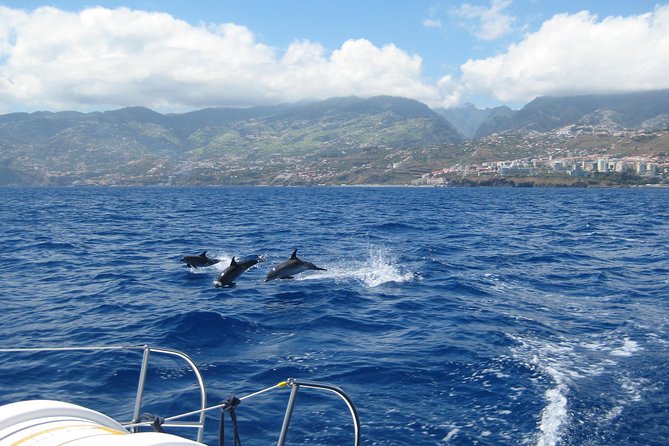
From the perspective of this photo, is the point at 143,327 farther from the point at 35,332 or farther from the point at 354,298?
the point at 354,298

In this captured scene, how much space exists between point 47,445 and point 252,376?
8592 millimetres

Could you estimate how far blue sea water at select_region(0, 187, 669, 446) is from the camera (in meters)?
10.4

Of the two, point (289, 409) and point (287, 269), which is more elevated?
point (289, 409)

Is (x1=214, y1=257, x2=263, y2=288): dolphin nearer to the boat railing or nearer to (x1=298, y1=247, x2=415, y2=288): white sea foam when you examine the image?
(x1=298, y1=247, x2=415, y2=288): white sea foam

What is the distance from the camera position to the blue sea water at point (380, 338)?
10.4 meters

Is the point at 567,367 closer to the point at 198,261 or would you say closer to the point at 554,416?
the point at 554,416

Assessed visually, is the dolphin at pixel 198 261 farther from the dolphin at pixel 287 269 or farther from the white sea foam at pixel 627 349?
the white sea foam at pixel 627 349

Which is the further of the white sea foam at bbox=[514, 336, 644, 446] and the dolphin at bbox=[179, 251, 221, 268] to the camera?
the dolphin at bbox=[179, 251, 221, 268]

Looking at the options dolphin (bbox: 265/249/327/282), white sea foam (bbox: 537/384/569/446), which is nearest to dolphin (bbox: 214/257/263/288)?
dolphin (bbox: 265/249/327/282)

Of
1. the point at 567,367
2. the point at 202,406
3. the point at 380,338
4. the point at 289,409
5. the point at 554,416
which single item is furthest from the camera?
the point at 380,338

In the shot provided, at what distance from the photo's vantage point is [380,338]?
15891 millimetres

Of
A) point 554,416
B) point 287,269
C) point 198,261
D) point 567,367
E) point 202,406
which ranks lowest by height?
point 567,367

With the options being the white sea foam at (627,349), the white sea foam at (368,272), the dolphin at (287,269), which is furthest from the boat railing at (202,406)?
the white sea foam at (368,272)

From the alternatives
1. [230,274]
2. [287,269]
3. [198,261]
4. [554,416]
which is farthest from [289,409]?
[198,261]
